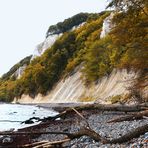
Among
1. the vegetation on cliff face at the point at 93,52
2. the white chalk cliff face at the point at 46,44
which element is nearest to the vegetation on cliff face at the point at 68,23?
the vegetation on cliff face at the point at 93,52

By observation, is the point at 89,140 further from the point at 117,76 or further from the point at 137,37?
the point at 117,76

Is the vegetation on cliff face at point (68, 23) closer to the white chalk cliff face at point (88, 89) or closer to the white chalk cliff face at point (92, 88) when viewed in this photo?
the white chalk cliff face at point (92, 88)

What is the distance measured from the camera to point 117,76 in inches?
2608

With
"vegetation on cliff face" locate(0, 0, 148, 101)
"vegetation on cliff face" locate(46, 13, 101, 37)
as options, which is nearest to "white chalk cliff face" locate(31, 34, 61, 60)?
"vegetation on cliff face" locate(46, 13, 101, 37)

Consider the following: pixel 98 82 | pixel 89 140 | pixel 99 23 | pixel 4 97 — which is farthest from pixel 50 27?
pixel 89 140

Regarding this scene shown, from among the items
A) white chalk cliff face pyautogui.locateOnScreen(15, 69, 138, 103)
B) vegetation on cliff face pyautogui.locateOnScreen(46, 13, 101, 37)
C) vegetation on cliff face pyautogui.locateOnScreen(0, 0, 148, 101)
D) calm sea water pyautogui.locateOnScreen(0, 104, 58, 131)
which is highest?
vegetation on cliff face pyautogui.locateOnScreen(46, 13, 101, 37)

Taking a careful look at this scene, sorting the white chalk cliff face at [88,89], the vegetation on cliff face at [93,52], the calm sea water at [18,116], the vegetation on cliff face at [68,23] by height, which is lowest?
the calm sea water at [18,116]

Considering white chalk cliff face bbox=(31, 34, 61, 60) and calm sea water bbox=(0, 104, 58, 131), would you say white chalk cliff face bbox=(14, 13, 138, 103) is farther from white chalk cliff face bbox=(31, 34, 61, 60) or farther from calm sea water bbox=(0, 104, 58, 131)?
white chalk cliff face bbox=(31, 34, 61, 60)

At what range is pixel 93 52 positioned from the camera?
78.4 meters

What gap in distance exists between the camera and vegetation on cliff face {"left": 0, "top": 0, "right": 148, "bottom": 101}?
26.0m

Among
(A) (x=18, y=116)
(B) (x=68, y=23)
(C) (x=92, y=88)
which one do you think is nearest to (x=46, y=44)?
(B) (x=68, y=23)

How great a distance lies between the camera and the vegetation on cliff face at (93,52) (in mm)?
26031

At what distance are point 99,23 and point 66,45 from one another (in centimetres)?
1448

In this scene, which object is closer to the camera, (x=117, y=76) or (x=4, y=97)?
(x=117, y=76)
